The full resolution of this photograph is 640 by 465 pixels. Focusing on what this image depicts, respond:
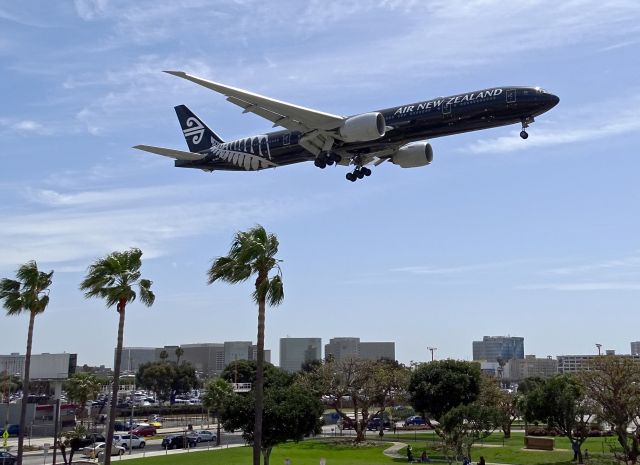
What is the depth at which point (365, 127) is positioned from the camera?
37.0 meters

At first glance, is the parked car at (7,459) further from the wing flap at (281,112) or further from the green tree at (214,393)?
the wing flap at (281,112)

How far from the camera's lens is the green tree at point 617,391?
3469 cm

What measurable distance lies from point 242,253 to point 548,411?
27.6 m

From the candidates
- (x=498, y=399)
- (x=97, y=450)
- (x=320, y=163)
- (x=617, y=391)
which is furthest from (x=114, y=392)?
(x=498, y=399)

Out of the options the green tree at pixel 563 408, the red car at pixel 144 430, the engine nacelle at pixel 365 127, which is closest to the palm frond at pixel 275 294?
the engine nacelle at pixel 365 127

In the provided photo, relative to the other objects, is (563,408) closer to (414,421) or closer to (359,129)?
(359,129)

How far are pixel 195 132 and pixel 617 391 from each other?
111ft

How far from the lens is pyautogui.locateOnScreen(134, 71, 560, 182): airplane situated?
34.6 meters

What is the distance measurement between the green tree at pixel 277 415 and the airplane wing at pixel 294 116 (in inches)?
590

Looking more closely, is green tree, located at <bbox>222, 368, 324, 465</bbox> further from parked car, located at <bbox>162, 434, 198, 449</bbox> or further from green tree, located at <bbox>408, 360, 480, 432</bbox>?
green tree, located at <bbox>408, 360, 480, 432</bbox>

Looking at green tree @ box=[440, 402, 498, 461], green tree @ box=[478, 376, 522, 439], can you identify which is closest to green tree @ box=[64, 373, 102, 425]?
green tree @ box=[478, 376, 522, 439]

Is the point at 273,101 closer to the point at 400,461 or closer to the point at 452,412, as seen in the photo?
the point at 452,412

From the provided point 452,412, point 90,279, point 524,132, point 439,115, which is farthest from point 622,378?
point 90,279

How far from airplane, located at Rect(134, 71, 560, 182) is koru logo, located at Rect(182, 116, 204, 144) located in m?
3.56
